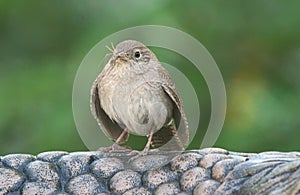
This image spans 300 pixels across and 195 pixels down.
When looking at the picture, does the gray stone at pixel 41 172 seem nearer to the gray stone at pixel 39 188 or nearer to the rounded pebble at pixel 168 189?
the gray stone at pixel 39 188

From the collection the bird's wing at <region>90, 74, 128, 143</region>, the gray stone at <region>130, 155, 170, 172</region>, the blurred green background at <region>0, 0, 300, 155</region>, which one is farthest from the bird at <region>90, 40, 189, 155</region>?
the blurred green background at <region>0, 0, 300, 155</region>

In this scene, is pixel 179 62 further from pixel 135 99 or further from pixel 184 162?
pixel 184 162

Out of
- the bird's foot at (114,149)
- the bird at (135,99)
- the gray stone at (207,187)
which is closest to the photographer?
the gray stone at (207,187)

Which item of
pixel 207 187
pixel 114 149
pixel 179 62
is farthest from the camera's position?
pixel 179 62

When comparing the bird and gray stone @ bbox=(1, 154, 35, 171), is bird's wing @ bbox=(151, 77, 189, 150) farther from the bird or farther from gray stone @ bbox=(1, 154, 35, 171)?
gray stone @ bbox=(1, 154, 35, 171)

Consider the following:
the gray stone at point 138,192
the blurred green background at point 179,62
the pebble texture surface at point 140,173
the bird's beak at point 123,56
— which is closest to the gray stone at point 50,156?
the pebble texture surface at point 140,173

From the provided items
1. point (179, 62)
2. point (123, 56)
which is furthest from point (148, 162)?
point (179, 62)
